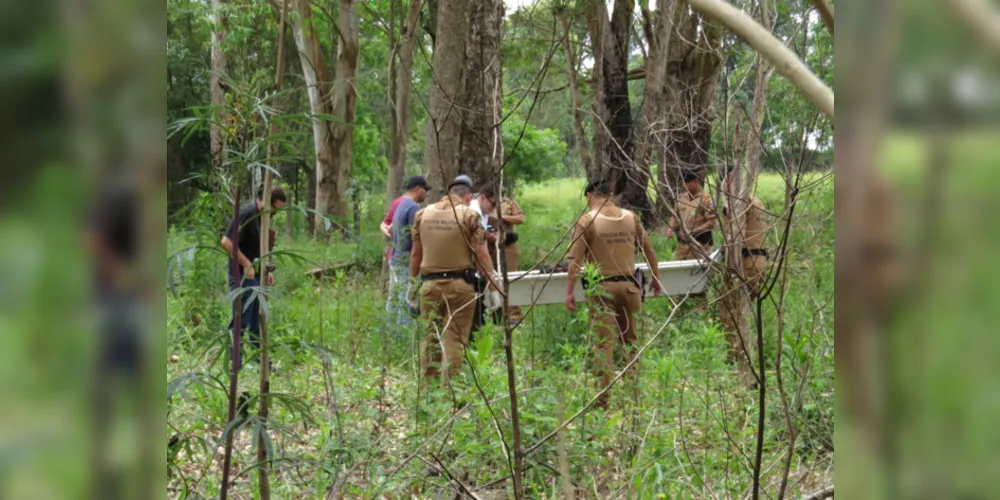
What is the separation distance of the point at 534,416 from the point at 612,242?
8.54ft

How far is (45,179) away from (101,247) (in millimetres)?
43

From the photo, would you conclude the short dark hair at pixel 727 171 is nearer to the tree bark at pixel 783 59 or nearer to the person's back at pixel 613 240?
the person's back at pixel 613 240

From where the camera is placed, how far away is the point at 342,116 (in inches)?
654

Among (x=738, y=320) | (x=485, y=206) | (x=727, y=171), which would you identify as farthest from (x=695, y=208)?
(x=485, y=206)

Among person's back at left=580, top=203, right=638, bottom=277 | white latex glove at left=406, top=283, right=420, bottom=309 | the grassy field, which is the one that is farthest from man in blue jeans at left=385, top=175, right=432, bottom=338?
person's back at left=580, top=203, right=638, bottom=277

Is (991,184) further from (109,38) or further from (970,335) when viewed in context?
(109,38)

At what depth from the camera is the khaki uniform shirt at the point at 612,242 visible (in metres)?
5.88

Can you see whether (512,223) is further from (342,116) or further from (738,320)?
(342,116)

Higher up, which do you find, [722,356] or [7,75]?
[7,75]

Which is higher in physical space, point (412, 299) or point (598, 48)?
point (598, 48)

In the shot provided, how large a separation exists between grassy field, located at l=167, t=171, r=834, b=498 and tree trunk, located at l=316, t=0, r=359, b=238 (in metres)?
8.27

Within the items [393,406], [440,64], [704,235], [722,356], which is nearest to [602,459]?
[722,356]

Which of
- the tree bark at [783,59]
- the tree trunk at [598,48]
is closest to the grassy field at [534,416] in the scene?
the tree bark at [783,59]

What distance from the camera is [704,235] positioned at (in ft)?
23.4
